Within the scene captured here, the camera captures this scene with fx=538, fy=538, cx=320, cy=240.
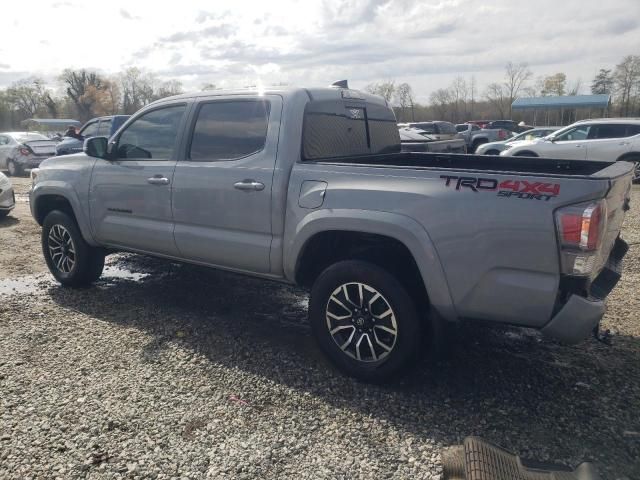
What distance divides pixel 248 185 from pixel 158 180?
106 cm

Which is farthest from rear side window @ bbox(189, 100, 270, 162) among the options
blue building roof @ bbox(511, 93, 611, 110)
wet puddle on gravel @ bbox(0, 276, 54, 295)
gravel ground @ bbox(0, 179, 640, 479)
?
blue building roof @ bbox(511, 93, 611, 110)

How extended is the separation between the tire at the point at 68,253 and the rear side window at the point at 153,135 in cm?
108

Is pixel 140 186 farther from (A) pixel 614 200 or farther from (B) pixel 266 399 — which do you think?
(A) pixel 614 200

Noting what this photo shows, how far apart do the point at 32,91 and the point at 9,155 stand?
71665mm

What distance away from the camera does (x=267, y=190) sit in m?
3.88

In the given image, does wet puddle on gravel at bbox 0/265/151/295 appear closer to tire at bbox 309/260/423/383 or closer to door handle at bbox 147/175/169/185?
door handle at bbox 147/175/169/185

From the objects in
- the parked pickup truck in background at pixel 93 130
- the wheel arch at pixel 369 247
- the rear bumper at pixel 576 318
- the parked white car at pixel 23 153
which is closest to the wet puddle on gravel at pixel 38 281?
the wheel arch at pixel 369 247

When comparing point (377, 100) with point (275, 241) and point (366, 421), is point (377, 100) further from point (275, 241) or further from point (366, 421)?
point (366, 421)

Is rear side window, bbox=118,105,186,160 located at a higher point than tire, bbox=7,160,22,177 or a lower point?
higher

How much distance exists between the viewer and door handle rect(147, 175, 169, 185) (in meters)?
4.54

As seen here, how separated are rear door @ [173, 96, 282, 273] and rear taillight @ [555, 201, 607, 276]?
197cm

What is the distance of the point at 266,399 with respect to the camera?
3426mm

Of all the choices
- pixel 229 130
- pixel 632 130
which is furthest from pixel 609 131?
pixel 229 130

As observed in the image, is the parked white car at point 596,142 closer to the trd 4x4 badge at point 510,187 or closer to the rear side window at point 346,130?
the rear side window at point 346,130
